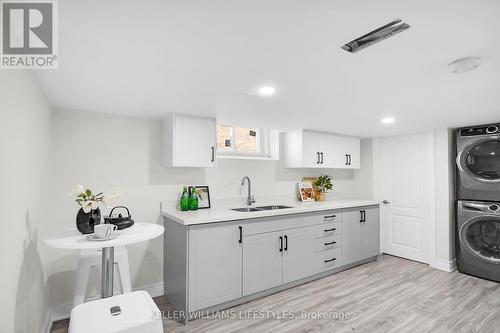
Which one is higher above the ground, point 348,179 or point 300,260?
point 348,179

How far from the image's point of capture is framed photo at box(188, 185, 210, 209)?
322 cm

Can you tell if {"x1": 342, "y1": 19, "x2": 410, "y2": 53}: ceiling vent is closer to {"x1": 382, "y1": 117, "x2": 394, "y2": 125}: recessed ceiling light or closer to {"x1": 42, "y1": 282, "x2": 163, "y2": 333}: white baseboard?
{"x1": 382, "y1": 117, "x2": 394, "y2": 125}: recessed ceiling light

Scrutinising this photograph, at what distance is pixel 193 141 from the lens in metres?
2.93

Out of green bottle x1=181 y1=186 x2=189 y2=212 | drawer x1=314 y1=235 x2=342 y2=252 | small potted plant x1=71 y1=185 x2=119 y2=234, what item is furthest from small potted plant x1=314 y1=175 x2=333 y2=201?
small potted plant x1=71 y1=185 x2=119 y2=234

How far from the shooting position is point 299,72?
1.73 metres

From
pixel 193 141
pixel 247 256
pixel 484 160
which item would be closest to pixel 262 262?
pixel 247 256

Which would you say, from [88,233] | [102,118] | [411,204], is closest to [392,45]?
[88,233]

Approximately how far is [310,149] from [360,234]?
1.52 meters

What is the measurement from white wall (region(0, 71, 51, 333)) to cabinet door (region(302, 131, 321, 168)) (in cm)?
301

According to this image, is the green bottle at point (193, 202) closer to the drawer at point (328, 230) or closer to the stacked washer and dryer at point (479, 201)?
the drawer at point (328, 230)

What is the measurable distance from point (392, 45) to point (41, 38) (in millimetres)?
1785

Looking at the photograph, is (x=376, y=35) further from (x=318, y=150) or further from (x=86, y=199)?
(x=318, y=150)

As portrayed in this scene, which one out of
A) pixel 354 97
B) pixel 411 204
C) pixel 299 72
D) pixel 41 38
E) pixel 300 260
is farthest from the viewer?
pixel 411 204

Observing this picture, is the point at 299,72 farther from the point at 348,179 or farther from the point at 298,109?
the point at 348,179
